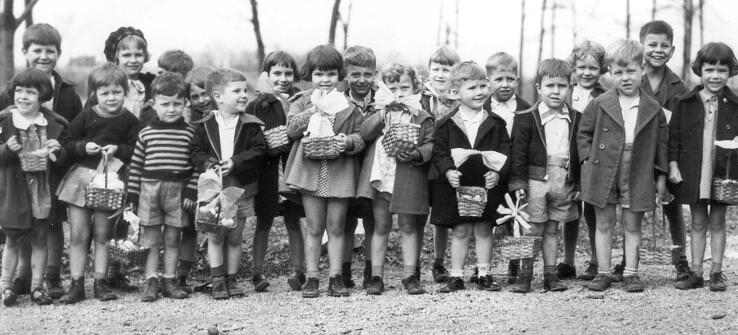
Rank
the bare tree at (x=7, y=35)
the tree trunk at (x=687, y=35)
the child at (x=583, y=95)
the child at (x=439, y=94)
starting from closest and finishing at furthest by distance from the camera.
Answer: the child at (x=439, y=94) < the child at (x=583, y=95) < the bare tree at (x=7, y=35) < the tree trunk at (x=687, y=35)

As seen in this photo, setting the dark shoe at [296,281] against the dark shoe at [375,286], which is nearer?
the dark shoe at [375,286]

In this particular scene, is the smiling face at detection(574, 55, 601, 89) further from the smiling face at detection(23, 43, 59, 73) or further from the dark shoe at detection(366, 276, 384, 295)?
the smiling face at detection(23, 43, 59, 73)

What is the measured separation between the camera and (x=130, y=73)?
803cm

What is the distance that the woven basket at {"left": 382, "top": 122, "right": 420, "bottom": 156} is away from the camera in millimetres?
7066

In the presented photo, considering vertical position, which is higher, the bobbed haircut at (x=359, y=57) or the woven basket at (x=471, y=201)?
the bobbed haircut at (x=359, y=57)

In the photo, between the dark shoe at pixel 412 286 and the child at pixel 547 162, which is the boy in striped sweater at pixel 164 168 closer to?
the dark shoe at pixel 412 286

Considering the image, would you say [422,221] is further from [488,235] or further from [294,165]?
[294,165]

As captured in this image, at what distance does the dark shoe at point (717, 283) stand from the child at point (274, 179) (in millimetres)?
3155

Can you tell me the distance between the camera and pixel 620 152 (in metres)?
6.97

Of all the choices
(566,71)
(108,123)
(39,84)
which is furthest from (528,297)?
(39,84)

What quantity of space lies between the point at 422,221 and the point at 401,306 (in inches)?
43.6

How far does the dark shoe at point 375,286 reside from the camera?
7172 mm

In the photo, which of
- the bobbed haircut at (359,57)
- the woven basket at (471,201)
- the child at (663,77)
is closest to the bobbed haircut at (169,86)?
the bobbed haircut at (359,57)

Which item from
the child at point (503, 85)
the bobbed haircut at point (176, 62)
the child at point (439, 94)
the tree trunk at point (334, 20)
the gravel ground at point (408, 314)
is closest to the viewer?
the gravel ground at point (408, 314)
